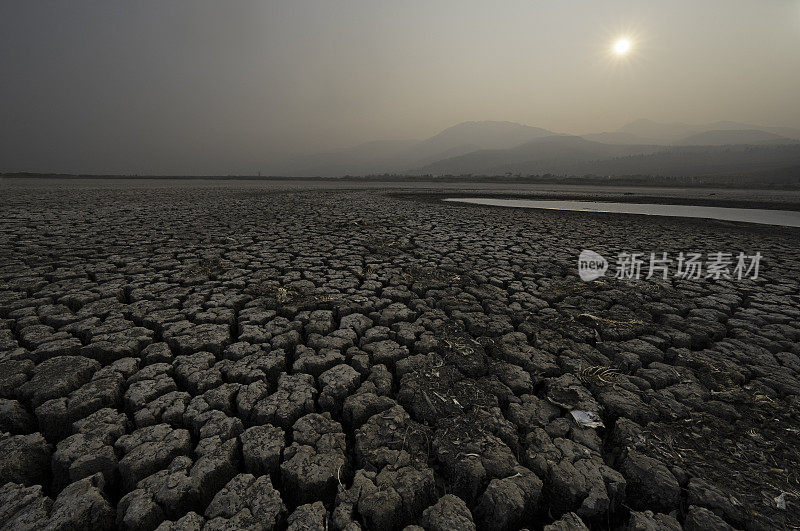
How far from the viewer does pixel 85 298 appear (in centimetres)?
266

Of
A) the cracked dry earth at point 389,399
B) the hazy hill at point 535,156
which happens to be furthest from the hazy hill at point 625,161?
the cracked dry earth at point 389,399

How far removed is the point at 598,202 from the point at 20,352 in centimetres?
1381

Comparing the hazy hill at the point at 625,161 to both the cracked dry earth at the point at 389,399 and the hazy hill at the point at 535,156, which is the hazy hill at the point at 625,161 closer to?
the hazy hill at the point at 535,156

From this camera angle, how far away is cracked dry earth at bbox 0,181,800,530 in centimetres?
119

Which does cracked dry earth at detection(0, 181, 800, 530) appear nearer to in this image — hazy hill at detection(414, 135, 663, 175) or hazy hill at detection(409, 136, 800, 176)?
hazy hill at detection(409, 136, 800, 176)

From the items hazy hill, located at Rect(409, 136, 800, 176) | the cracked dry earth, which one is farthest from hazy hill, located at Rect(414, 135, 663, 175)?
the cracked dry earth

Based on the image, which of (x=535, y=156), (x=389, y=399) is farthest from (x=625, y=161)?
(x=389, y=399)

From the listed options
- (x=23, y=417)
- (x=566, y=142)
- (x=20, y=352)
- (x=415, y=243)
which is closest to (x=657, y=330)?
(x=415, y=243)

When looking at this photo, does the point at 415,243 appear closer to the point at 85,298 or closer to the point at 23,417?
the point at 85,298

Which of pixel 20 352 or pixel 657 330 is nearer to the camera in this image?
pixel 20 352

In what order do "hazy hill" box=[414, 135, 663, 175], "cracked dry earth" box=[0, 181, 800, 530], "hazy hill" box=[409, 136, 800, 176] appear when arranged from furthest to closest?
"hazy hill" box=[414, 135, 663, 175]
"hazy hill" box=[409, 136, 800, 176]
"cracked dry earth" box=[0, 181, 800, 530]

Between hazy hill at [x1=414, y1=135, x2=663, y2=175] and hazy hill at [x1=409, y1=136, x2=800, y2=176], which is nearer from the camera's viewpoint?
hazy hill at [x1=409, y1=136, x2=800, y2=176]

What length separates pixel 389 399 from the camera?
5.49ft

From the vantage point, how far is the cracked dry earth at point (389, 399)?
119cm
